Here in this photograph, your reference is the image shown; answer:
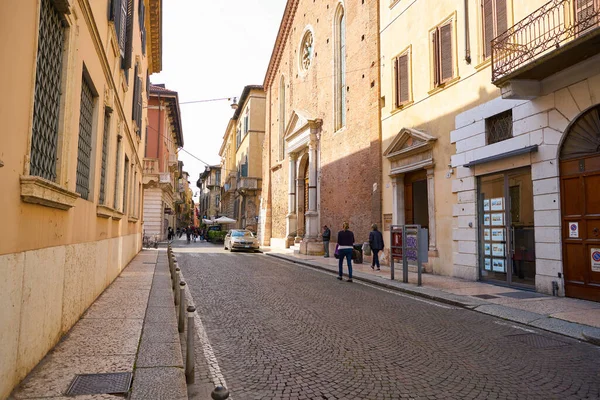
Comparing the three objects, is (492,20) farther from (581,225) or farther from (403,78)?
(581,225)

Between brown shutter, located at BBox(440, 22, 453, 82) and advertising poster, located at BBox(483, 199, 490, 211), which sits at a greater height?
brown shutter, located at BBox(440, 22, 453, 82)

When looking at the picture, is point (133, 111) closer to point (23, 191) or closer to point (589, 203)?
point (23, 191)

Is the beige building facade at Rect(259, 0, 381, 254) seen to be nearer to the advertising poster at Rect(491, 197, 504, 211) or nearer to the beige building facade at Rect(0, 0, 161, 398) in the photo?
the advertising poster at Rect(491, 197, 504, 211)

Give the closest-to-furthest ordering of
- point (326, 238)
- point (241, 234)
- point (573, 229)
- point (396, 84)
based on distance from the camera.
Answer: point (573, 229)
point (396, 84)
point (326, 238)
point (241, 234)

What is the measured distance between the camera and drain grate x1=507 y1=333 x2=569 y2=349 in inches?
219

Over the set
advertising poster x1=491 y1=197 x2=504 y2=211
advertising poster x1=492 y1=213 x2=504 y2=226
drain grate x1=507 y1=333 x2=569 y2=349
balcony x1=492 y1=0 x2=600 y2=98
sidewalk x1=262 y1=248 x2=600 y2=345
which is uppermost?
balcony x1=492 y1=0 x2=600 y2=98

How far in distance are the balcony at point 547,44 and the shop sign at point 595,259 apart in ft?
11.7

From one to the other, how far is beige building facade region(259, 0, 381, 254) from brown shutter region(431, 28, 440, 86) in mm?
3802

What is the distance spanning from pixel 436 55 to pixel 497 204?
5.37 meters

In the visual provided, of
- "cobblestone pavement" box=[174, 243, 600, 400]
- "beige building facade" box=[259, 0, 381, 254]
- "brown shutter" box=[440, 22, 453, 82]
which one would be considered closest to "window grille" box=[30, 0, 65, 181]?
"cobblestone pavement" box=[174, 243, 600, 400]

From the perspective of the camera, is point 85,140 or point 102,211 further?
point 102,211

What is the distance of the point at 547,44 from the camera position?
900 centimetres

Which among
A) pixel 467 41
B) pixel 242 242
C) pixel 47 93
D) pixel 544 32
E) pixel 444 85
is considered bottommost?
pixel 242 242

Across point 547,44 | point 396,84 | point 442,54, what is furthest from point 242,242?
point 547,44
